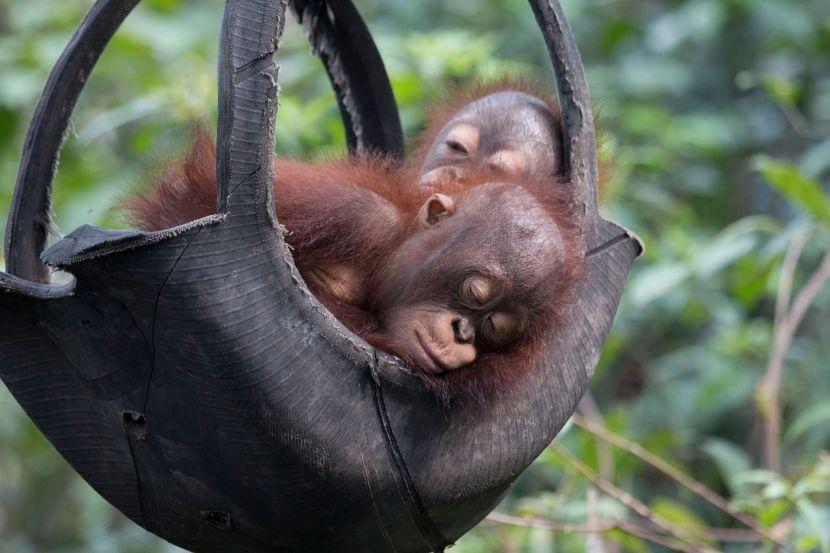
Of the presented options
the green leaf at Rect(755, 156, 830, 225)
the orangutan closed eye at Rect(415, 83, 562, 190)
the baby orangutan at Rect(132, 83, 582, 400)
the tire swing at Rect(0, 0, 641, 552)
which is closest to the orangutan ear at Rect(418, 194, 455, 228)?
the baby orangutan at Rect(132, 83, 582, 400)

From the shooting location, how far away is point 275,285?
4.22ft

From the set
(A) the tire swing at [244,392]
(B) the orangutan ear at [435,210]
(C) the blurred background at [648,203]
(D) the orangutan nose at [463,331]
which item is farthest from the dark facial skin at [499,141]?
(C) the blurred background at [648,203]

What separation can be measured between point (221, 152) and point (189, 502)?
462 millimetres

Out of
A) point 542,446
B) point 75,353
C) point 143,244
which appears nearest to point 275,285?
point 143,244

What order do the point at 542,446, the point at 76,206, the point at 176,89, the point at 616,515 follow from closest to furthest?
the point at 542,446
the point at 616,515
the point at 176,89
the point at 76,206

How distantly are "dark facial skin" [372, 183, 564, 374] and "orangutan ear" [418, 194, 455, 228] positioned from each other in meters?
0.03

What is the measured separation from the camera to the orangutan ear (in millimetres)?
1689

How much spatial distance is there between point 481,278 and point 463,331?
0.09 meters

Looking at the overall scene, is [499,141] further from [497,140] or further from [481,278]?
[481,278]

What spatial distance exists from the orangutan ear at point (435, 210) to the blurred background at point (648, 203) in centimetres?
99

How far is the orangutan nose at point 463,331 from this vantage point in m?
1.57

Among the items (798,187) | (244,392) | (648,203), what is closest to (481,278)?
(244,392)

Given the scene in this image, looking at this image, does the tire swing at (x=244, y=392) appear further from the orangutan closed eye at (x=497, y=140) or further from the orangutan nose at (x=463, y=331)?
the orangutan closed eye at (x=497, y=140)

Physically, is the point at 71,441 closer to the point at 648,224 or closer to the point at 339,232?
the point at 339,232
